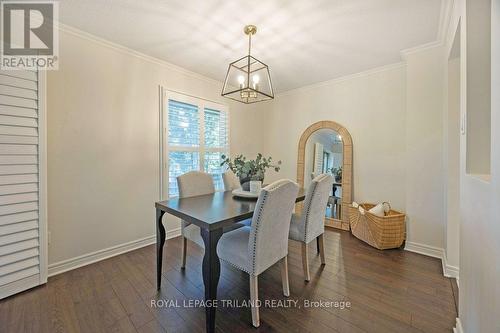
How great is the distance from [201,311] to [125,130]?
85.1 inches

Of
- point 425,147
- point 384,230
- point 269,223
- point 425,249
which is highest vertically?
point 425,147

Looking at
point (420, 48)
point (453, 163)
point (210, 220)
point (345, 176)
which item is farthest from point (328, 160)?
point (210, 220)

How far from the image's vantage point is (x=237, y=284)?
A: 1.88m

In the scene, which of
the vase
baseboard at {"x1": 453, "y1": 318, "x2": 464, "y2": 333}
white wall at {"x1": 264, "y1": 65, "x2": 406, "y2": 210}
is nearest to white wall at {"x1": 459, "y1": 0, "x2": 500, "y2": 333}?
baseboard at {"x1": 453, "y1": 318, "x2": 464, "y2": 333}

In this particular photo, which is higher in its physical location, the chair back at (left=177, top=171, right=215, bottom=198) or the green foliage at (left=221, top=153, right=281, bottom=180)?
the green foliage at (left=221, top=153, right=281, bottom=180)

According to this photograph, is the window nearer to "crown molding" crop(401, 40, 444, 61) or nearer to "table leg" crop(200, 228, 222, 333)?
"table leg" crop(200, 228, 222, 333)

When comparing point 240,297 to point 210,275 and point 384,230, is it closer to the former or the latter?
point 210,275

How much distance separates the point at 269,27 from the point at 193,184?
1.81m

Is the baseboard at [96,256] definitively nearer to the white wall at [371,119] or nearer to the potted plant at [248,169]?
the potted plant at [248,169]

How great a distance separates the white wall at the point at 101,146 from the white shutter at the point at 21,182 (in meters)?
0.21

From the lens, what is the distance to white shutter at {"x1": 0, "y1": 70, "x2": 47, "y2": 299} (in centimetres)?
166

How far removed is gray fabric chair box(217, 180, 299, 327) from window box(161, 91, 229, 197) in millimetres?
1764

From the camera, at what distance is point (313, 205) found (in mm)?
1899

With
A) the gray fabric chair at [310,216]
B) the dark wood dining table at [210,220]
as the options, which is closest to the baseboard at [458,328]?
the gray fabric chair at [310,216]
